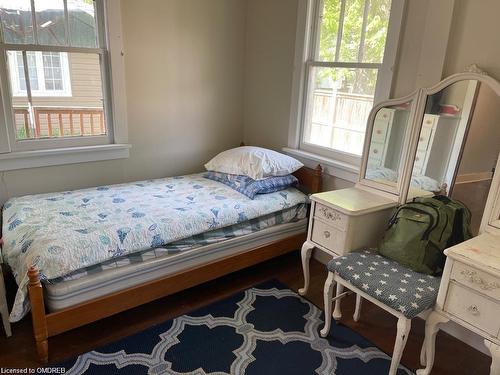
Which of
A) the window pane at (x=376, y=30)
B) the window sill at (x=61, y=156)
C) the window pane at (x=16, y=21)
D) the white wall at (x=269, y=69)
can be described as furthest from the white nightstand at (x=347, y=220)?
the window pane at (x=16, y=21)

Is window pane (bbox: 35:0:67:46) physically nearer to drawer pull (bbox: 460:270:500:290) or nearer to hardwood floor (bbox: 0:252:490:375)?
hardwood floor (bbox: 0:252:490:375)

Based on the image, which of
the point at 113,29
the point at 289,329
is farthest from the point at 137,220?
the point at 113,29

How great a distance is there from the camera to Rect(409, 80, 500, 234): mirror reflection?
182 centimetres

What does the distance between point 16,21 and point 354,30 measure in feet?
7.20

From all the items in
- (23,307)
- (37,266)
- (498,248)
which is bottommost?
(23,307)

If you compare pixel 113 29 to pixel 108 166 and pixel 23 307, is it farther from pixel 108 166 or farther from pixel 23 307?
pixel 23 307

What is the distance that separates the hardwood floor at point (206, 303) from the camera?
6.19 feet

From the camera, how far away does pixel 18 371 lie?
1.74 metres

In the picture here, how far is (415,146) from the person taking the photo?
6.91 ft

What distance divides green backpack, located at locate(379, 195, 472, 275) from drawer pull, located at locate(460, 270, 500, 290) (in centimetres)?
31

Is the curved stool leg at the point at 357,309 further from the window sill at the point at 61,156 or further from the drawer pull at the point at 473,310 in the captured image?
the window sill at the point at 61,156

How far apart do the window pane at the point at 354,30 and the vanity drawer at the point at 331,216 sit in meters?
1.03

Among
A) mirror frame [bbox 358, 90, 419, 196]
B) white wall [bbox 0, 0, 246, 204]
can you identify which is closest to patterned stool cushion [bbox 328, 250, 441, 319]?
mirror frame [bbox 358, 90, 419, 196]

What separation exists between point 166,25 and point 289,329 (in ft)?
7.78
